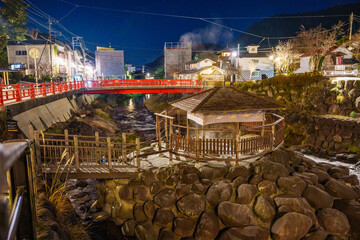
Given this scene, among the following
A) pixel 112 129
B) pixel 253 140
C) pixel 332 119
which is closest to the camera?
pixel 253 140

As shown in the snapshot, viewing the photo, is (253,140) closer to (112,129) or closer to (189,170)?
(189,170)

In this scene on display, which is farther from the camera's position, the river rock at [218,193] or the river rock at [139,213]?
the river rock at [139,213]

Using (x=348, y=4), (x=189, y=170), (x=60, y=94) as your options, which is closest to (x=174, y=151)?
(x=189, y=170)

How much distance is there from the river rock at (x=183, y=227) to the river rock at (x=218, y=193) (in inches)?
47.4

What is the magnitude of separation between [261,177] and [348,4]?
10740 cm

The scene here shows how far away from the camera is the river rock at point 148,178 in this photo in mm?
10578

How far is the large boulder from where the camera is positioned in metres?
9.37

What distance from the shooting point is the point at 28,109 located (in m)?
17.3

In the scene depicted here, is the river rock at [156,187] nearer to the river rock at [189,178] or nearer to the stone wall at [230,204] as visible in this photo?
the stone wall at [230,204]

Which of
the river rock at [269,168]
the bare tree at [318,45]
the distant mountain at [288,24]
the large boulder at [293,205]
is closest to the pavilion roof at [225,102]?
the river rock at [269,168]

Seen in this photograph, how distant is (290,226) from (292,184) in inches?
78.0

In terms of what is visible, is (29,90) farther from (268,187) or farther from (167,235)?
(268,187)

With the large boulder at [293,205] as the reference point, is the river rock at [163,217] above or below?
below

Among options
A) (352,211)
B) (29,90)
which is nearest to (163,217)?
(352,211)
